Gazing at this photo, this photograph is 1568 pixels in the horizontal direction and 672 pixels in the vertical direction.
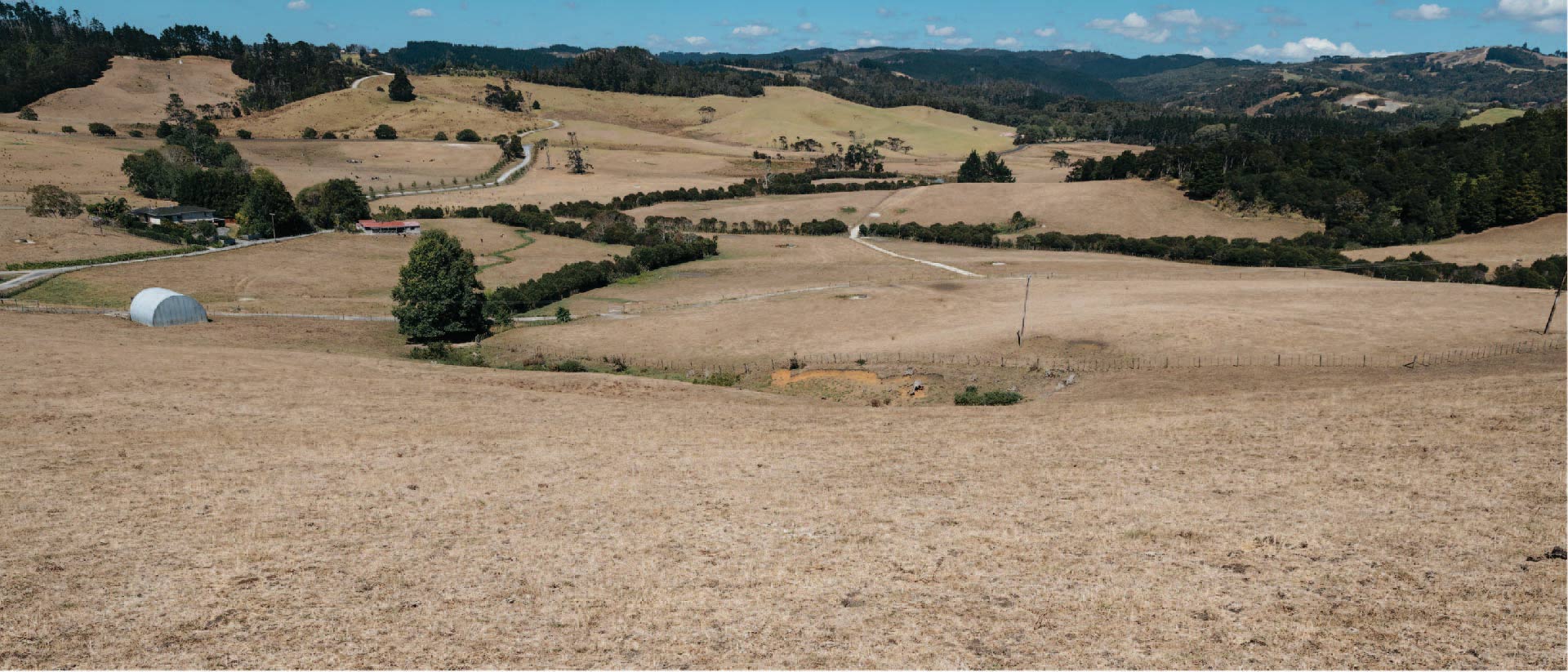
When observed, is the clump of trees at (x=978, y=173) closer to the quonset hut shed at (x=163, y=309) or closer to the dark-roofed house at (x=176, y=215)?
the dark-roofed house at (x=176, y=215)

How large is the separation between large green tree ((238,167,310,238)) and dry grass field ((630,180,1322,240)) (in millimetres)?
51110

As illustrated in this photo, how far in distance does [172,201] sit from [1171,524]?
150353mm

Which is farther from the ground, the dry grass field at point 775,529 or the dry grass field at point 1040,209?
the dry grass field at point 1040,209

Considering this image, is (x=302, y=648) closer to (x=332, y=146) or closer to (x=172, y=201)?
(x=172, y=201)

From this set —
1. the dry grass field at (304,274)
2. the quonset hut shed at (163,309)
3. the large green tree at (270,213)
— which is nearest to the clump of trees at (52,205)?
the large green tree at (270,213)

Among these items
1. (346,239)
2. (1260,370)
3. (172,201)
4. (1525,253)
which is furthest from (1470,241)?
(172,201)

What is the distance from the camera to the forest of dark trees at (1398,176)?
10519 centimetres

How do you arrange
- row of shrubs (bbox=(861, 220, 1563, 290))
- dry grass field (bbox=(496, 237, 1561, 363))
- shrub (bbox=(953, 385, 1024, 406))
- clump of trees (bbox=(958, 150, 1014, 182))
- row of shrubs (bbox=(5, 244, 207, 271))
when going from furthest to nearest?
1. clump of trees (bbox=(958, 150, 1014, 182))
2. row of shrubs (bbox=(861, 220, 1563, 290))
3. row of shrubs (bbox=(5, 244, 207, 271))
4. dry grass field (bbox=(496, 237, 1561, 363))
5. shrub (bbox=(953, 385, 1024, 406))

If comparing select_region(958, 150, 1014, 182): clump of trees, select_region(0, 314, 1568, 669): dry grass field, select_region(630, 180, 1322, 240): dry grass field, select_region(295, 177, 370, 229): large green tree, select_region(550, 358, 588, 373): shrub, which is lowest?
select_region(550, 358, 588, 373): shrub

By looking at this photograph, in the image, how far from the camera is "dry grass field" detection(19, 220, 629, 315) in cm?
7062

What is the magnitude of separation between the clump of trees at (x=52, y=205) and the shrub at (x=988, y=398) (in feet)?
371

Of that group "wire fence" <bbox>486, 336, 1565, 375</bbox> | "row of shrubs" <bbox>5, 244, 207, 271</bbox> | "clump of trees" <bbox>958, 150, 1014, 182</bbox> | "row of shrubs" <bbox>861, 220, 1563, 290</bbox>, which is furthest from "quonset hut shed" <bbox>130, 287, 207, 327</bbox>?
"clump of trees" <bbox>958, 150, 1014, 182</bbox>

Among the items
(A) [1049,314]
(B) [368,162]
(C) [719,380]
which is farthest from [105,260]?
(B) [368,162]

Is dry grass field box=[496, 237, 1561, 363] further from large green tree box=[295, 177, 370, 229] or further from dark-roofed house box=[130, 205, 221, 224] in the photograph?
dark-roofed house box=[130, 205, 221, 224]
